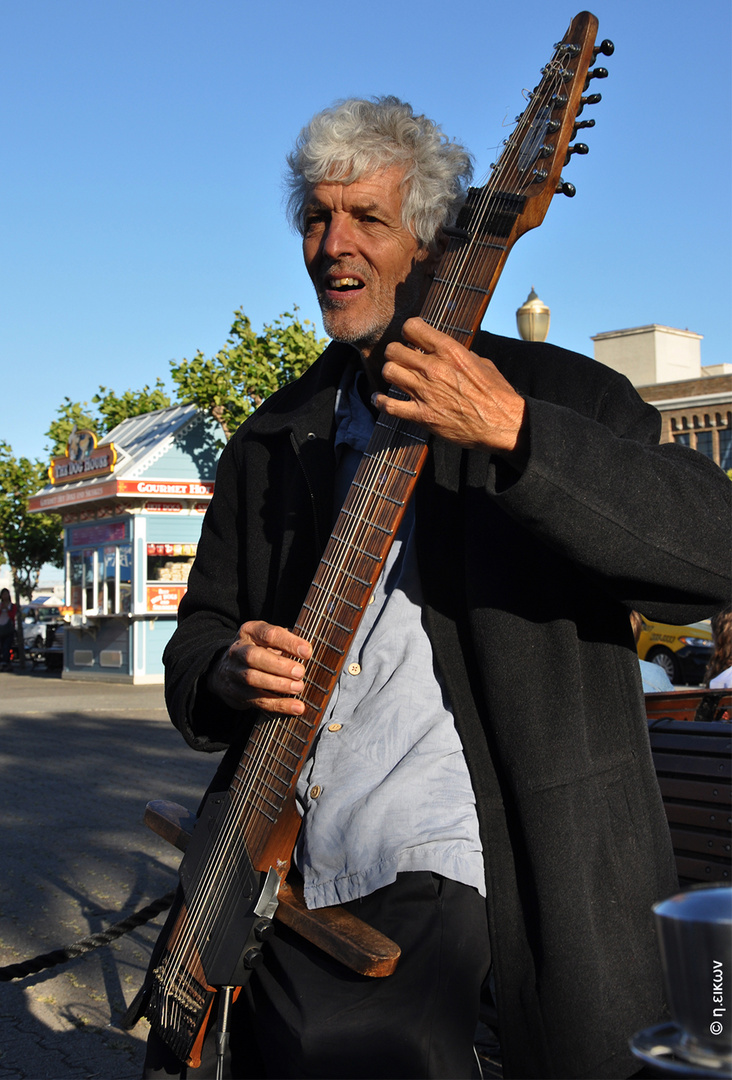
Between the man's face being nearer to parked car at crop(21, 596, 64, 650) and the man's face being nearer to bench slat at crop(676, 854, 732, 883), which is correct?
bench slat at crop(676, 854, 732, 883)

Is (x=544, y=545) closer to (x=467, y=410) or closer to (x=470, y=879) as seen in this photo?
(x=467, y=410)

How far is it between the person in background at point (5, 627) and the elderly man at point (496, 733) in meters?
28.9

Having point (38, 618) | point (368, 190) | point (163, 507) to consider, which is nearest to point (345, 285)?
point (368, 190)

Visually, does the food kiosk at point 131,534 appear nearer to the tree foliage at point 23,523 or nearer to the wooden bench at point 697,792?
the tree foliage at point 23,523

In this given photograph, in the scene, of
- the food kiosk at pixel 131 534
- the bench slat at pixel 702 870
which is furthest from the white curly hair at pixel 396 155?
the food kiosk at pixel 131 534

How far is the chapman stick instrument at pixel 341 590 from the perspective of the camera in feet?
5.95

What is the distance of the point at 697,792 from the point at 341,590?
2200 mm

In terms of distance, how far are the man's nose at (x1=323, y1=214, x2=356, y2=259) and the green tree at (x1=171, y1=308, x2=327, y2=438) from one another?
19.7m

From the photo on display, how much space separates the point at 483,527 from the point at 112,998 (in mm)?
3706

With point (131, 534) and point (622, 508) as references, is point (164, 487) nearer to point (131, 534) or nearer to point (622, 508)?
point (131, 534)

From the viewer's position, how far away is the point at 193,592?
2445mm

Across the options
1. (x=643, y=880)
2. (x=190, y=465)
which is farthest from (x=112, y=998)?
(x=190, y=465)

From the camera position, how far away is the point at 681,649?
62.1 feet

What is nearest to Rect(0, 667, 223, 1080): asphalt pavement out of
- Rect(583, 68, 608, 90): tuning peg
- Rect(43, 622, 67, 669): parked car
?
Rect(583, 68, 608, 90): tuning peg
